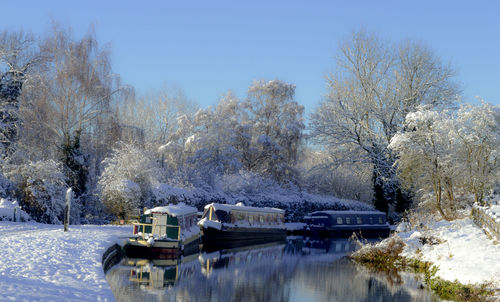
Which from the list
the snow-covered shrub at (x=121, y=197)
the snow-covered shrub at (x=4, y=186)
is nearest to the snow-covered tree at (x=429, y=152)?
the snow-covered shrub at (x=121, y=197)

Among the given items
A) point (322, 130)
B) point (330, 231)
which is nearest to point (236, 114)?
point (322, 130)

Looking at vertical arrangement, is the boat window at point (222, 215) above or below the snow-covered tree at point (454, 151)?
below

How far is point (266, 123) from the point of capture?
40.4 m

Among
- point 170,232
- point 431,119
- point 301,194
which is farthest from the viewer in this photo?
point 301,194

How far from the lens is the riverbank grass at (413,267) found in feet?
40.4

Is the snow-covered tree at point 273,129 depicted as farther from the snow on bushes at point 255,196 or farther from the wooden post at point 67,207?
the wooden post at point 67,207

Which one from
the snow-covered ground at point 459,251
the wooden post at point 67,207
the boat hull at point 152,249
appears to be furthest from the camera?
the boat hull at point 152,249

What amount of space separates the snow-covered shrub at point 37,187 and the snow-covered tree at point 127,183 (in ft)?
9.42

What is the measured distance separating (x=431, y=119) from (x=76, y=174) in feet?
58.1

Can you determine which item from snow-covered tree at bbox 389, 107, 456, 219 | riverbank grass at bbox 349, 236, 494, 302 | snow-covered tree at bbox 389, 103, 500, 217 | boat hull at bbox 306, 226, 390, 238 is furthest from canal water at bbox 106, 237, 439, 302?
boat hull at bbox 306, 226, 390, 238

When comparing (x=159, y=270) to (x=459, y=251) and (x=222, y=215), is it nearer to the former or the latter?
(x=459, y=251)

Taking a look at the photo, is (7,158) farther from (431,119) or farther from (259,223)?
(431,119)

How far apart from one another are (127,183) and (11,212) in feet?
19.6

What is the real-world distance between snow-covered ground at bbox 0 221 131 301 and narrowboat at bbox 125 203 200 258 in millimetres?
1330
